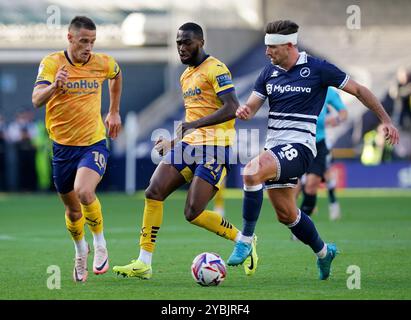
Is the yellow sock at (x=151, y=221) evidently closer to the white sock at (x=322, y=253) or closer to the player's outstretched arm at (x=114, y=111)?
the player's outstretched arm at (x=114, y=111)

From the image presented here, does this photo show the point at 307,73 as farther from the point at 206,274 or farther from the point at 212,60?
the point at 206,274

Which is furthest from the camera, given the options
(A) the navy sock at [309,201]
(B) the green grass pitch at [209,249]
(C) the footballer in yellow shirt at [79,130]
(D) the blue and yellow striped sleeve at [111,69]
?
(A) the navy sock at [309,201]

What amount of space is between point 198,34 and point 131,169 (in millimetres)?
18545

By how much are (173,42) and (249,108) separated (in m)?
24.8

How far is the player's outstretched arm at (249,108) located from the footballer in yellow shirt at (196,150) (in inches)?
10.2

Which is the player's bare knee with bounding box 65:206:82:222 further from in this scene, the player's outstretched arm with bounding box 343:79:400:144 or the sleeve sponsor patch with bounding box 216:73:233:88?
the player's outstretched arm with bounding box 343:79:400:144

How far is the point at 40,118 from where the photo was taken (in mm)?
36688

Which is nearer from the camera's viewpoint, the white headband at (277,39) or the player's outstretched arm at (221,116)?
the white headband at (277,39)

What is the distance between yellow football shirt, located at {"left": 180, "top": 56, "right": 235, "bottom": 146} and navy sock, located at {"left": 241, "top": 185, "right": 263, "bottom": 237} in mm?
669

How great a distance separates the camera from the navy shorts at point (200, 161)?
32.7ft

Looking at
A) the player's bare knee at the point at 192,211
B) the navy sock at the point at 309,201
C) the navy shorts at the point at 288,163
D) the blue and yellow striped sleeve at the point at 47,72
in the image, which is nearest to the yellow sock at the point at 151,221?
the player's bare knee at the point at 192,211

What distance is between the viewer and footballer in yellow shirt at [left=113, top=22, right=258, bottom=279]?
9812mm

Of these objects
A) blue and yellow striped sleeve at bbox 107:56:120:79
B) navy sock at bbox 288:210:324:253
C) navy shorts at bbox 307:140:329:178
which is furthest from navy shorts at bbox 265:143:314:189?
navy shorts at bbox 307:140:329:178

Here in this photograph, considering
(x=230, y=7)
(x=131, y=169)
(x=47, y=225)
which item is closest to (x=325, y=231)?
(x=47, y=225)
